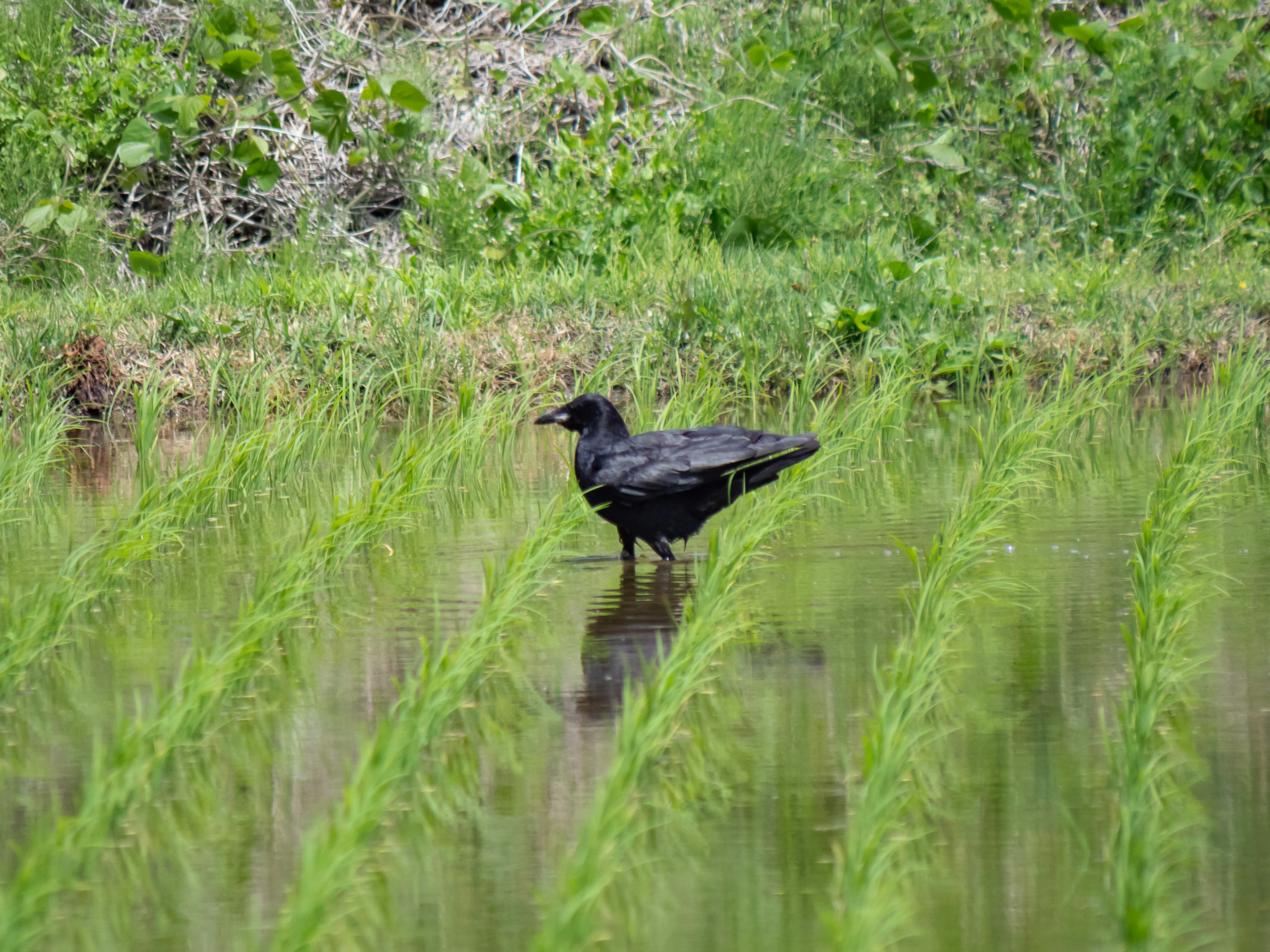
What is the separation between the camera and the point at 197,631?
4070 millimetres

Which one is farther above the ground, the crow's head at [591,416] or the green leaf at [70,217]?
the green leaf at [70,217]

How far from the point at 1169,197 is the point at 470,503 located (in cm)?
718

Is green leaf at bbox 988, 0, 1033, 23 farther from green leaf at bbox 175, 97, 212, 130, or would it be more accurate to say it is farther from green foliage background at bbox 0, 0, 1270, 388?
green leaf at bbox 175, 97, 212, 130

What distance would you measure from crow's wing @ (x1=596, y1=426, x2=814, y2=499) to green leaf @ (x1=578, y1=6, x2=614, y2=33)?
24.9 ft

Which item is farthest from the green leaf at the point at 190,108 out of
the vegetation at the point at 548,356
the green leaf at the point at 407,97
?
the green leaf at the point at 407,97

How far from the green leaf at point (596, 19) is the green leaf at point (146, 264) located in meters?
3.67

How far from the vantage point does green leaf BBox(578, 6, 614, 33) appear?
1177 centimetres

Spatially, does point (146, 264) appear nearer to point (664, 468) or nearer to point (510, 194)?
point (510, 194)

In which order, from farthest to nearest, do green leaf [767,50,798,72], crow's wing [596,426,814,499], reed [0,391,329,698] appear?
green leaf [767,50,798,72] → crow's wing [596,426,814,499] → reed [0,391,329,698]

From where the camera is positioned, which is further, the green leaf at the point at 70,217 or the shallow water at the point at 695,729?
the green leaf at the point at 70,217

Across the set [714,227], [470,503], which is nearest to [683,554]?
[470,503]

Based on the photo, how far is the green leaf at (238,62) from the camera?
913cm

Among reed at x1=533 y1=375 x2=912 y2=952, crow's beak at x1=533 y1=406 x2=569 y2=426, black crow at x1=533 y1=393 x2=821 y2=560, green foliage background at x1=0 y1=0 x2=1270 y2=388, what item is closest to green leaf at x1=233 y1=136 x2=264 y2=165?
green foliage background at x1=0 y1=0 x2=1270 y2=388

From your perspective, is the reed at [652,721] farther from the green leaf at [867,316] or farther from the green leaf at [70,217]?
the green leaf at [70,217]
